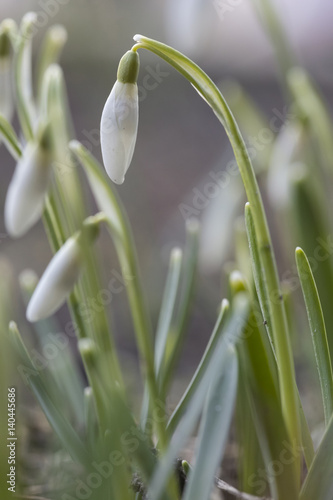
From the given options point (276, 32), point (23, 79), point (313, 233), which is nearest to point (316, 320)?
point (313, 233)

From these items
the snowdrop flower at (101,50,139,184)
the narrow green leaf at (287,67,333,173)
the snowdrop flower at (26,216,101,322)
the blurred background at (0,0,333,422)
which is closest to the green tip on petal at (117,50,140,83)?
the snowdrop flower at (101,50,139,184)

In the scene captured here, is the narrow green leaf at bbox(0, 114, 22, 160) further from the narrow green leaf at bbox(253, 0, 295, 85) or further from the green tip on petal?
the narrow green leaf at bbox(253, 0, 295, 85)

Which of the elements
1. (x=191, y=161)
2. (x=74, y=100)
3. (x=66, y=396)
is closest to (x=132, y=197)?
(x=191, y=161)

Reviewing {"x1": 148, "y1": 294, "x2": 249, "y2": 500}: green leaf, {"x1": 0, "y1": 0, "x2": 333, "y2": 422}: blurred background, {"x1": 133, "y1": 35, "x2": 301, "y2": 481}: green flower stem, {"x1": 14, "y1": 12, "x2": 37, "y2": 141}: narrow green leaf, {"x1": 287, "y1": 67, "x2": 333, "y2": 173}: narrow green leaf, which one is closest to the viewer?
{"x1": 148, "y1": 294, "x2": 249, "y2": 500}: green leaf

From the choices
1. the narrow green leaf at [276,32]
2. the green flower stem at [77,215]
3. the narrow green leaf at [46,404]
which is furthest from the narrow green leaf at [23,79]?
the narrow green leaf at [276,32]

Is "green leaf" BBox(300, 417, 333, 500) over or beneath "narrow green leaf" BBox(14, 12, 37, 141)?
beneath

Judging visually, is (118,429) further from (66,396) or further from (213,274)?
(213,274)

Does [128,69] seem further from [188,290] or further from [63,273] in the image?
[188,290]
